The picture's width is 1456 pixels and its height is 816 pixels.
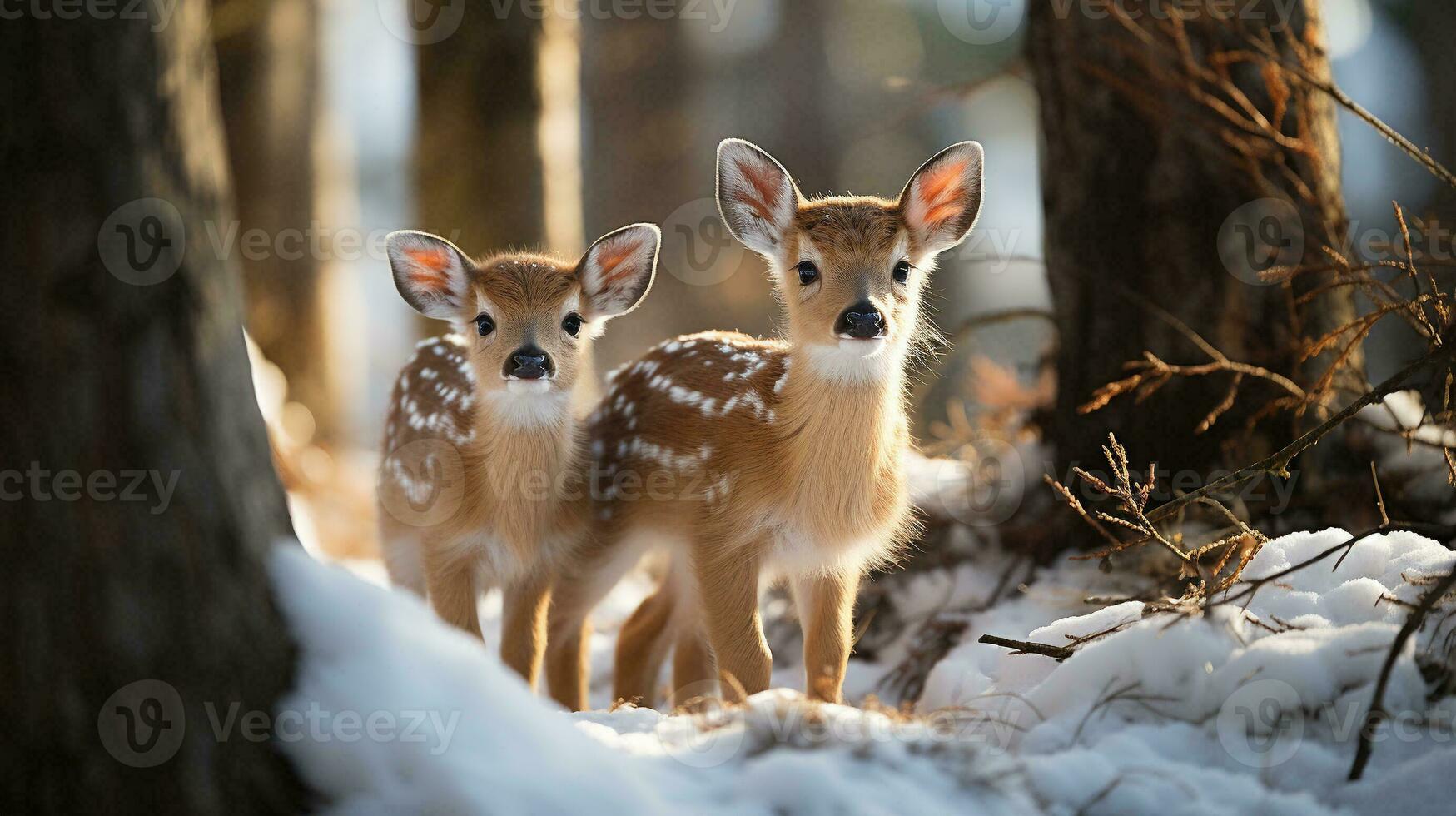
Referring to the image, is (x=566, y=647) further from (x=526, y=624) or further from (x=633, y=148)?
(x=633, y=148)

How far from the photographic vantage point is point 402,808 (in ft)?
5.80

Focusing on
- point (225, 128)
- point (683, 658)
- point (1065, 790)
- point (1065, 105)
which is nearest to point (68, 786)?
point (1065, 790)

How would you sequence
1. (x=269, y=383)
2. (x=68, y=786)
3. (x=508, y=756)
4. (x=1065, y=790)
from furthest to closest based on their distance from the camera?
(x=269, y=383) → (x=1065, y=790) → (x=508, y=756) → (x=68, y=786)

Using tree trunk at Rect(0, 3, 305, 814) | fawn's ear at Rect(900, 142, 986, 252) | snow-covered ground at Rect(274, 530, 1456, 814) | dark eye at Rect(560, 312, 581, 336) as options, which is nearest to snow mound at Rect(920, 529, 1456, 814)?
snow-covered ground at Rect(274, 530, 1456, 814)

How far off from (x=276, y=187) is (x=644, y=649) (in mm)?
4949

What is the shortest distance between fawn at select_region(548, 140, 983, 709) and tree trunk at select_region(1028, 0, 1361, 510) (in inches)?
24.7

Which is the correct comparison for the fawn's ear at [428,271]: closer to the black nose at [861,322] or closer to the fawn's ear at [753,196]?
the fawn's ear at [753,196]

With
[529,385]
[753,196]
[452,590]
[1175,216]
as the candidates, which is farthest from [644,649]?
[1175,216]

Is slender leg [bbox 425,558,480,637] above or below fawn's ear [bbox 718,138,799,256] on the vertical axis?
below

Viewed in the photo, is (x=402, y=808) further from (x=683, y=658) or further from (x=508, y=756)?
(x=683, y=658)

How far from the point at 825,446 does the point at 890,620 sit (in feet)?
2.98

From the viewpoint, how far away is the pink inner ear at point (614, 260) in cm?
371

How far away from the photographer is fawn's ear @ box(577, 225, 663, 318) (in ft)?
12.2

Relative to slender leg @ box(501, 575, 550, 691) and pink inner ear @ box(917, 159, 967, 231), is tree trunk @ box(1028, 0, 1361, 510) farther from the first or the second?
slender leg @ box(501, 575, 550, 691)
